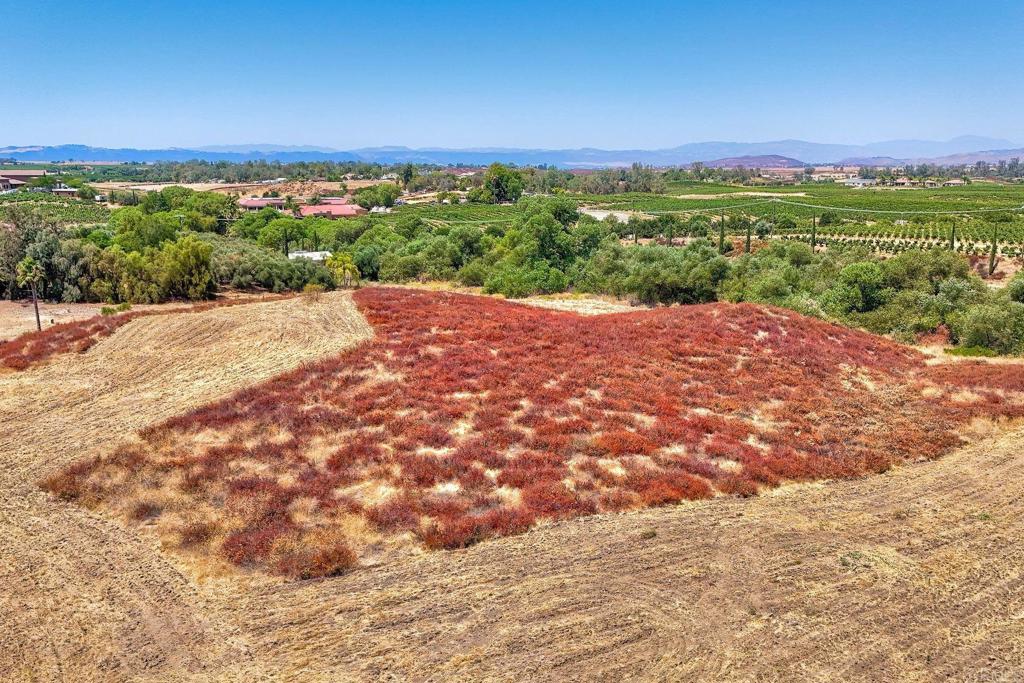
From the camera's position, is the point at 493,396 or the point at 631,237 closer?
→ the point at 493,396

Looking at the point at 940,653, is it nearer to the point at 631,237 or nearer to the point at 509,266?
the point at 509,266

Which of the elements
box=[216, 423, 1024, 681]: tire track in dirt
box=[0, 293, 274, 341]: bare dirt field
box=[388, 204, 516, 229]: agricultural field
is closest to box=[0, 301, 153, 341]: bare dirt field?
box=[0, 293, 274, 341]: bare dirt field

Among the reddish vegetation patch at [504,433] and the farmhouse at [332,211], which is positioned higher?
the farmhouse at [332,211]

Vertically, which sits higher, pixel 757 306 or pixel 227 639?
pixel 757 306

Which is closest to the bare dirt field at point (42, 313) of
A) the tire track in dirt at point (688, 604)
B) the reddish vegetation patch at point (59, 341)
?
the reddish vegetation patch at point (59, 341)

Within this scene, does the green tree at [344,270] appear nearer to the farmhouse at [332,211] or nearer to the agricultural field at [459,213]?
the agricultural field at [459,213]

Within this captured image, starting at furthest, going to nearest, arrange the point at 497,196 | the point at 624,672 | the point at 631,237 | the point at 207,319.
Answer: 1. the point at 497,196
2. the point at 631,237
3. the point at 207,319
4. the point at 624,672

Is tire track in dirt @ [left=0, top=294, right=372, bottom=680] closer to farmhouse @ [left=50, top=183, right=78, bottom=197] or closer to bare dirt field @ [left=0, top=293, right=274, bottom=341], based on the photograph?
bare dirt field @ [left=0, top=293, right=274, bottom=341]

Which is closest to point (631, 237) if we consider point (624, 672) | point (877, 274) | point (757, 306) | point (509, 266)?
point (509, 266)
